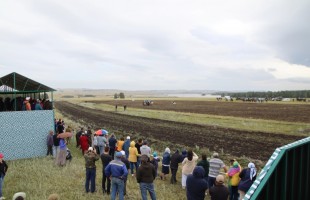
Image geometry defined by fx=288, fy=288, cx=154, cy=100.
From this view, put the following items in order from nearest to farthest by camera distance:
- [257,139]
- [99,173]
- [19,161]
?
[99,173]
[19,161]
[257,139]

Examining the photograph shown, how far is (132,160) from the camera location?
1198 centimetres

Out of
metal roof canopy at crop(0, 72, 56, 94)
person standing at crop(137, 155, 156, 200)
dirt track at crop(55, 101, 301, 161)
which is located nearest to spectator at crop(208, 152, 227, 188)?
person standing at crop(137, 155, 156, 200)

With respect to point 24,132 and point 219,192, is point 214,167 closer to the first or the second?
point 219,192

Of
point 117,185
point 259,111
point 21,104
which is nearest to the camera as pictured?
point 117,185

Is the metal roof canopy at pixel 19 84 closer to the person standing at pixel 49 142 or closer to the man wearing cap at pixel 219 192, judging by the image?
the person standing at pixel 49 142

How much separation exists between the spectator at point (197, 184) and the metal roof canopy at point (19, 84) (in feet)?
41.6

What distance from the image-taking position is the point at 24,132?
15.6 metres

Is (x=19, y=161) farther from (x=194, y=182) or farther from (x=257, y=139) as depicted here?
(x=257, y=139)

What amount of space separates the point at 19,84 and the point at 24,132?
149 inches

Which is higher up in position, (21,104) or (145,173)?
(21,104)

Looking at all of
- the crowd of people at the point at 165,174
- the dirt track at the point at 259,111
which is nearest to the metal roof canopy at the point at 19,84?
the crowd of people at the point at 165,174

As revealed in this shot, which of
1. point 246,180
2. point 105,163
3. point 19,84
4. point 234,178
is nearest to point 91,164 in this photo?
point 105,163

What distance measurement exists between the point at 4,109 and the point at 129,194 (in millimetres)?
10938

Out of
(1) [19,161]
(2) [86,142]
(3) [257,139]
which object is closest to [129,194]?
(2) [86,142]
